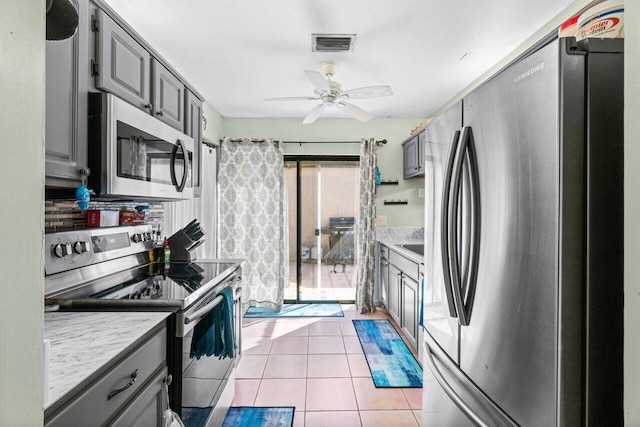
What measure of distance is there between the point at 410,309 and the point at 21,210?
308 cm

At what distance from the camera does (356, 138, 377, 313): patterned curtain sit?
435 cm

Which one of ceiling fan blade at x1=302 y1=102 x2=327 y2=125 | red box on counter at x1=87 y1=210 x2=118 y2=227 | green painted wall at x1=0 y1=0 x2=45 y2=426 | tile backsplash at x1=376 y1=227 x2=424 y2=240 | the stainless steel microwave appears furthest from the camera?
tile backsplash at x1=376 y1=227 x2=424 y2=240

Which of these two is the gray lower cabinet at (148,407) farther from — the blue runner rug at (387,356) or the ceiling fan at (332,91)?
the ceiling fan at (332,91)

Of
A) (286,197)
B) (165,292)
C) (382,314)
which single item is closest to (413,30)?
(165,292)

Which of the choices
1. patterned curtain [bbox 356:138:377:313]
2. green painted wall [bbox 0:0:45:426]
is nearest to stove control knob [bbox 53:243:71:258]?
green painted wall [bbox 0:0:45:426]

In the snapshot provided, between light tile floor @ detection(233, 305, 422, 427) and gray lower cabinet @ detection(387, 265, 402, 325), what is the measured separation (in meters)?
0.49

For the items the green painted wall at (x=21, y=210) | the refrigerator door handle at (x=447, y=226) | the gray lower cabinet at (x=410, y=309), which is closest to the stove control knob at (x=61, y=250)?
the green painted wall at (x=21, y=210)

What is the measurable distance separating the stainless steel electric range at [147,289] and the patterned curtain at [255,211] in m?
2.08

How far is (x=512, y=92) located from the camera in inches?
38.6

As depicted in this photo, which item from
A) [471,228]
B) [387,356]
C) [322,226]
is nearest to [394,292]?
[387,356]

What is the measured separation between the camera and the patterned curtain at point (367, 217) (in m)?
4.35

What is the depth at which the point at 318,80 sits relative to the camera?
259 cm

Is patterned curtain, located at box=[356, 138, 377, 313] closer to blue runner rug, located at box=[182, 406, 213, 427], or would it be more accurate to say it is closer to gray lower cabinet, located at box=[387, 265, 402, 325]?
gray lower cabinet, located at box=[387, 265, 402, 325]

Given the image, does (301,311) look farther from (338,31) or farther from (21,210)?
Answer: (21,210)
